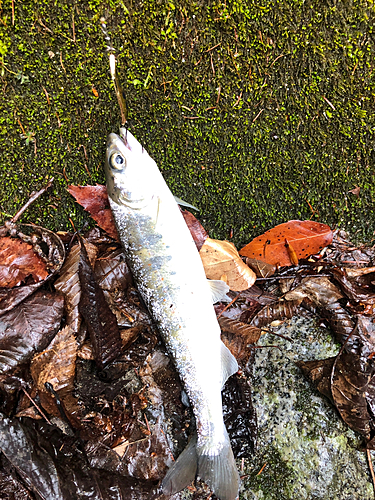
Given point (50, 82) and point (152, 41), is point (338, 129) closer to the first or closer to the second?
point (152, 41)

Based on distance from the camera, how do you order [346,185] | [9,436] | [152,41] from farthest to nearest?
[346,185]
[9,436]
[152,41]

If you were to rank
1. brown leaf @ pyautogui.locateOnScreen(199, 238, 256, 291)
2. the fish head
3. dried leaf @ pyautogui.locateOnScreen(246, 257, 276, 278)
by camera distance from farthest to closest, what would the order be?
dried leaf @ pyautogui.locateOnScreen(246, 257, 276, 278)
brown leaf @ pyautogui.locateOnScreen(199, 238, 256, 291)
the fish head

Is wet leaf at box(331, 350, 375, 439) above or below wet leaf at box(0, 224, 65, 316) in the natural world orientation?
below

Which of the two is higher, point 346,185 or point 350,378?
point 346,185

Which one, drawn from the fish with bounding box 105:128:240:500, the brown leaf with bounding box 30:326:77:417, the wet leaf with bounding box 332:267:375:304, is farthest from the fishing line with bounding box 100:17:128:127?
the wet leaf with bounding box 332:267:375:304

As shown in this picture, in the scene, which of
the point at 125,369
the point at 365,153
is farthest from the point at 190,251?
the point at 365,153

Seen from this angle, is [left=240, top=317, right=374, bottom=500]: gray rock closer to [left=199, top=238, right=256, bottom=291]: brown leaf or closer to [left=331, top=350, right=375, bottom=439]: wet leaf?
[left=331, top=350, right=375, bottom=439]: wet leaf

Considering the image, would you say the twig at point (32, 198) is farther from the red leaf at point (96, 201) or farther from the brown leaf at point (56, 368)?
→ the brown leaf at point (56, 368)
